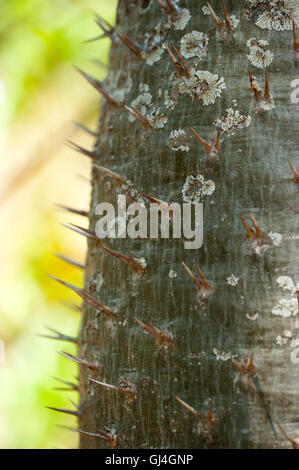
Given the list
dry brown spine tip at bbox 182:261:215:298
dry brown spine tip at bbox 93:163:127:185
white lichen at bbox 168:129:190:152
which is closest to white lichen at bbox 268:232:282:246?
dry brown spine tip at bbox 182:261:215:298

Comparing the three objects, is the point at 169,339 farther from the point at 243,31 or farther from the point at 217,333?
the point at 243,31

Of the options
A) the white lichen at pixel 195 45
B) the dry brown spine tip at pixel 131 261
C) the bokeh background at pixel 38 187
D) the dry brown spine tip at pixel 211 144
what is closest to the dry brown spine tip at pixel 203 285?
the dry brown spine tip at pixel 131 261

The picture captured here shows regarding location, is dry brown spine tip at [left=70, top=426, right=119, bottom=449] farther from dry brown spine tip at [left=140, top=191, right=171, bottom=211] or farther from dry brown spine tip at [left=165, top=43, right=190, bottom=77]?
dry brown spine tip at [left=165, top=43, right=190, bottom=77]

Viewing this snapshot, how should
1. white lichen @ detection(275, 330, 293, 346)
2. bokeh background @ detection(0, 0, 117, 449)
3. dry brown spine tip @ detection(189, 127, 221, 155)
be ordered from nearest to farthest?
1. white lichen @ detection(275, 330, 293, 346)
2. dry brown spine tip @ detection(189, 127, 221, 155)
3. bokeh background @ detection(0, 0, 117, 449)

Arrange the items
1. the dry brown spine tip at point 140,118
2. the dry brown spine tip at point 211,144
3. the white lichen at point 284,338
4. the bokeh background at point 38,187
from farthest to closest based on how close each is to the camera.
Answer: the bokeh background at point 38,187 < the dry brown spine tip at point 140,118 < the dry brown spine tip at point 211,144 < the white lichen at point 284,338

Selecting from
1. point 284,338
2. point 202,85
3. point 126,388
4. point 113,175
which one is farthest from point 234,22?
point 126,388

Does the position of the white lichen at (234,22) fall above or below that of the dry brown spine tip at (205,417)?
above

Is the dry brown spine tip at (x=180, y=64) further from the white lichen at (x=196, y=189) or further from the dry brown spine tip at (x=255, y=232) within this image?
the dry brown spine tip at (x=255, y=232)
